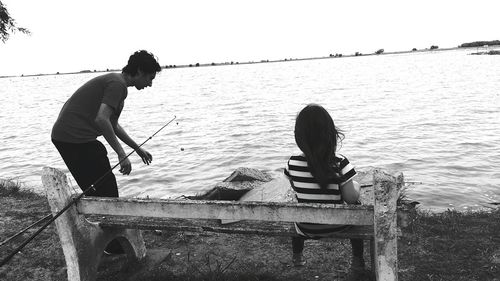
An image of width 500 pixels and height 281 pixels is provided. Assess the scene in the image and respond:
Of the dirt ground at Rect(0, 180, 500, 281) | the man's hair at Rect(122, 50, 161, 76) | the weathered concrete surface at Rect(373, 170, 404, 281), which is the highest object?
the man's hair at Rect(122, 50, 161, 76)

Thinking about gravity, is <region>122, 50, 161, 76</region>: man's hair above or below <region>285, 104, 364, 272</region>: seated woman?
above

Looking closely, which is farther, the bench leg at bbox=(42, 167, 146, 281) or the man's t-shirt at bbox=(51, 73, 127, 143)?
the man's t-shirt at bbox=(51, 73, 127, 143)

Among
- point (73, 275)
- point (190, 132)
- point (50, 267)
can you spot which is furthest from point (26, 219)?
point (190, 132)

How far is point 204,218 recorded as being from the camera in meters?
2.91

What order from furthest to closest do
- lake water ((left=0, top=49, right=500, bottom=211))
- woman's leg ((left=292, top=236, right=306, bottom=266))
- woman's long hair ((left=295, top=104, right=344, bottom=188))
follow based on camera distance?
1. lake water ((left=0, top=49, right=500, bottom=211))
2. woman's leg ((left=292, top=236, right=306, bottom=266))
3. woman's long hair ((left=295, top=104, right=344, bottom=188))

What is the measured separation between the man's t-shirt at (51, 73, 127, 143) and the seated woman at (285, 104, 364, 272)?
1769 mm

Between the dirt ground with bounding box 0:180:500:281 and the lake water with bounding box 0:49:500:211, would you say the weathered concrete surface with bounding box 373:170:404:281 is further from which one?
the lake water with bounding box 0:49:500:211

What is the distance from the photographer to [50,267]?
4422 millimetres

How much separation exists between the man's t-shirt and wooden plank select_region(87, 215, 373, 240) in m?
0.81

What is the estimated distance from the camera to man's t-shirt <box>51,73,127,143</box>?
388 centimetres

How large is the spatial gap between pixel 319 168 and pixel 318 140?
0.67ft

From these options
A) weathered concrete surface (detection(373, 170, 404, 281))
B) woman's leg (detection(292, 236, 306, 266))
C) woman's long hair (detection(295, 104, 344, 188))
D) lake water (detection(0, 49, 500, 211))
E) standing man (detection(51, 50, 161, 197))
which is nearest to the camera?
weathered concrete surface (detection(373, 170, 404, 281))

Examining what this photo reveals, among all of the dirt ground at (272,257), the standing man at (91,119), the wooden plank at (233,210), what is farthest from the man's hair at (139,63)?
the dirt ground at (272,257)

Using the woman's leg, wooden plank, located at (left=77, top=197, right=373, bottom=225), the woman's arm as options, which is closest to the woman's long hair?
the woman's arm
